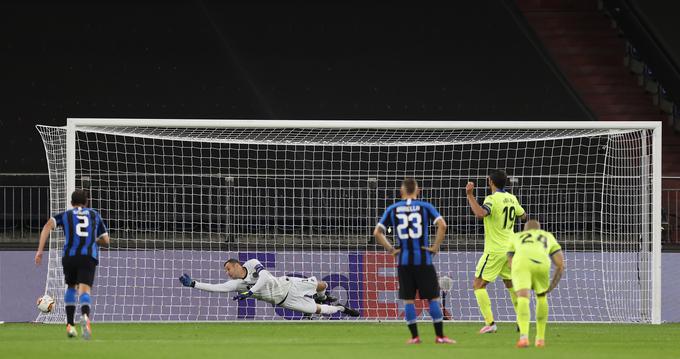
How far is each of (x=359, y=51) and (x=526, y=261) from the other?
42.7 feet

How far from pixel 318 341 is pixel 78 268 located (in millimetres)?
2487

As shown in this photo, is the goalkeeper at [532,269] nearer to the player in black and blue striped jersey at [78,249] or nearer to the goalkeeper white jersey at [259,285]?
Result: the player in black and blue striped jersey at [78,249]

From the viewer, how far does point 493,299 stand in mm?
17969

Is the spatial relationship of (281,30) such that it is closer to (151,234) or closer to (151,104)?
(151,104)

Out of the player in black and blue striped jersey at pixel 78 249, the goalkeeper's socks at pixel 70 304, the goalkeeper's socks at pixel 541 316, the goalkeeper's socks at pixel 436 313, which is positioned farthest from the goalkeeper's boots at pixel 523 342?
the goalkeeper's socks at pixel 70 304

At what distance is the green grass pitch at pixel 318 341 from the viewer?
432 inches

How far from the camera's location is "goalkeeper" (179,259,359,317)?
1644 cm

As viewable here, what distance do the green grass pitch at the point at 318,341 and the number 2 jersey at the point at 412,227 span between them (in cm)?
82

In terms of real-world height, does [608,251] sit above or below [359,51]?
below

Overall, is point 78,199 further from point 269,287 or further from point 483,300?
point 483,300

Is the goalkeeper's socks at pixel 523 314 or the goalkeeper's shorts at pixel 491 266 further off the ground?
the goalkeeper's shorts at pixel 491 266

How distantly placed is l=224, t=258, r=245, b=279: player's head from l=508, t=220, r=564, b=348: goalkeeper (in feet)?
18.4

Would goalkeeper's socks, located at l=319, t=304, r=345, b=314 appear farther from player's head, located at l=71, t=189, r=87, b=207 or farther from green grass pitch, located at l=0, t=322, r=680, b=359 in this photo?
player's head, located at l=71, t=189, r=87, b=207

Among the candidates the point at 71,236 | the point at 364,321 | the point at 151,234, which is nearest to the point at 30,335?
the point at 71,236
